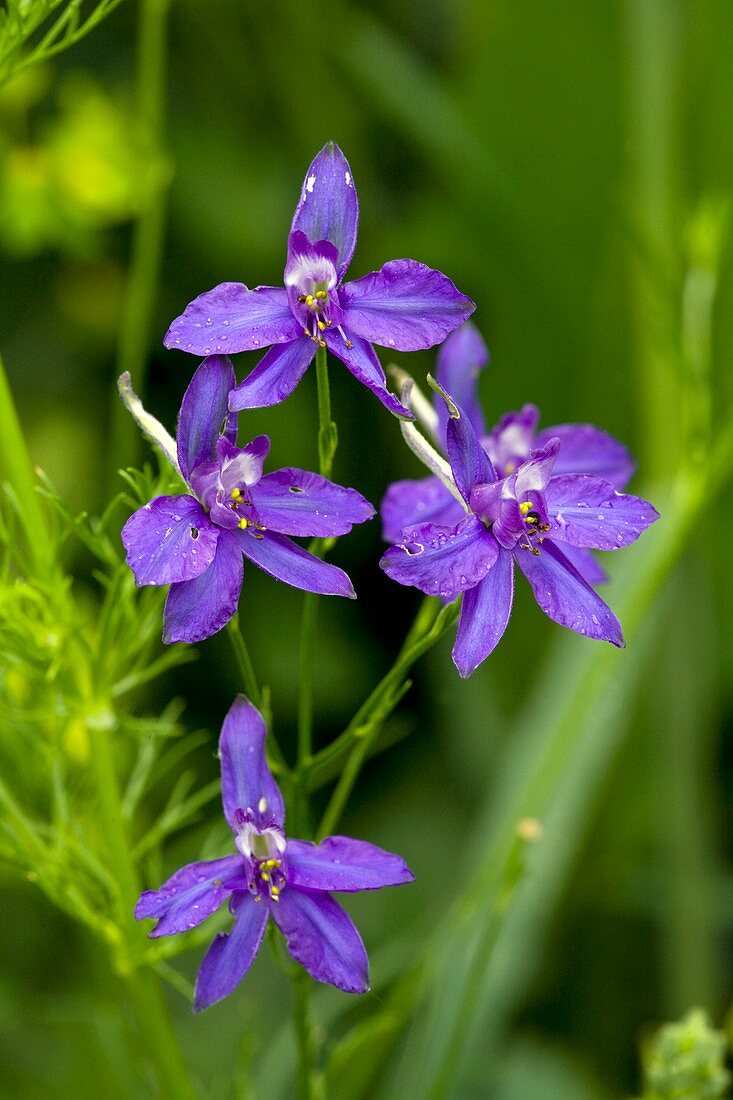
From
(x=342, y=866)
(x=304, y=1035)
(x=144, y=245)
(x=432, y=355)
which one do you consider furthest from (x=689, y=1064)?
(x=432, y=355)

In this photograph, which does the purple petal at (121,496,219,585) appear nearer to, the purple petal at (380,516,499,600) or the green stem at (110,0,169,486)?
the purple petal at (380,516,499,600)

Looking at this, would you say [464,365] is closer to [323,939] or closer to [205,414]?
[205,414]

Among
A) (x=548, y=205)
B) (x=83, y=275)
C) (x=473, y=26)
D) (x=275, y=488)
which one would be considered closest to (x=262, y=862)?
(x=275, y=488)

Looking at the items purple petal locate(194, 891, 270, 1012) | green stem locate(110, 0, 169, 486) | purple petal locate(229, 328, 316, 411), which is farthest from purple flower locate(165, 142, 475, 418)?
green stem locate(110, 0, 169, 486)

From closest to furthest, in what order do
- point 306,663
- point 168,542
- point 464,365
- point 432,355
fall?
point 168,542, point 306,663, point 464,365, point 432,355

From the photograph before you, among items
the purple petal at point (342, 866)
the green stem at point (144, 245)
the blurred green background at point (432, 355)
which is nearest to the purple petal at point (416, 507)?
the purple petal at point (342, 866)

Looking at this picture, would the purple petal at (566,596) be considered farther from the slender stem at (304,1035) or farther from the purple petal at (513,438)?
the slender stem at (304,1035)
